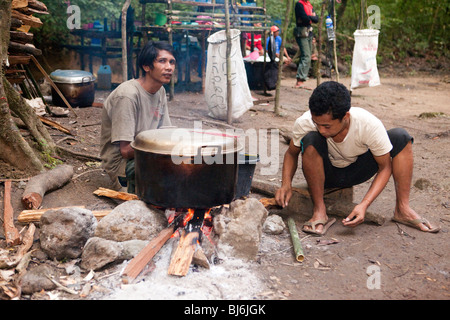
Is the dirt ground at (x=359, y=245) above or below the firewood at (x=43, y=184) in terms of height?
below

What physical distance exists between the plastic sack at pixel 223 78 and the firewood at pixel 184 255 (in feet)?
15.0

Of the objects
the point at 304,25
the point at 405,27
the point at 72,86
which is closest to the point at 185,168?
the point at 72,86

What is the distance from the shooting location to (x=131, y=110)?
3.60 meters

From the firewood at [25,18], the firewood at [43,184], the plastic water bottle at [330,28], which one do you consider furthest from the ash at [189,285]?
the plastic water bottle at [330,28]

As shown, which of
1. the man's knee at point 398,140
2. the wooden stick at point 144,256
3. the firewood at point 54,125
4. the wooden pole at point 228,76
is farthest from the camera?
the wooden pole at point 228,76

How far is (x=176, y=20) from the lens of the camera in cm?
781

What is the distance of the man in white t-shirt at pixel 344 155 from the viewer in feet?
10.2

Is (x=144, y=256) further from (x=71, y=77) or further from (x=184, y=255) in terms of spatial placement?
(x=71, y=77)

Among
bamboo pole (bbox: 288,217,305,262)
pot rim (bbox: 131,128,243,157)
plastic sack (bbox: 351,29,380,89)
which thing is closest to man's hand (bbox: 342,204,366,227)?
bamboo pole (bbox: 288,217,305,262)

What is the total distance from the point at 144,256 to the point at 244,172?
1210 millimetres

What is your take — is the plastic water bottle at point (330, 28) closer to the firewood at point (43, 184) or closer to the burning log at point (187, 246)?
the firewood at point (43, 184)

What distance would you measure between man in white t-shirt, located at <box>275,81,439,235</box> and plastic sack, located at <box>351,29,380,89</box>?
5.24 m
